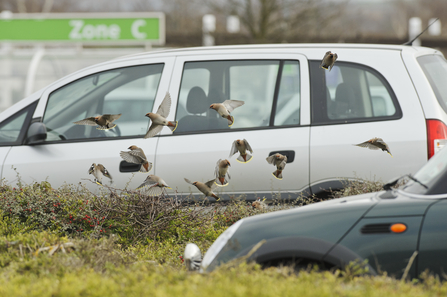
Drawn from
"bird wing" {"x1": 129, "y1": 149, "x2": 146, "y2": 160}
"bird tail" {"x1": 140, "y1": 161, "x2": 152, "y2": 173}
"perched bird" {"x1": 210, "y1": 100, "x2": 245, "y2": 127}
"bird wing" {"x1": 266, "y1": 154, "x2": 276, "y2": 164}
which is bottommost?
"bird tail" {"x1": 140, "y1": 161, "x2": 152, "y2": 173}

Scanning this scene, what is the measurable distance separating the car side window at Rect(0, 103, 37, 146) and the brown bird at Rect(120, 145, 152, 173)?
1.37 meters

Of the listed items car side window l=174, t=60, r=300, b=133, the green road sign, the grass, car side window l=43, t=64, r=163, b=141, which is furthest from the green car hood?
the green road sign

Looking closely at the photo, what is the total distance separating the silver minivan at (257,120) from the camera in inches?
161

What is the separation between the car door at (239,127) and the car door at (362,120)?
0.13 metres

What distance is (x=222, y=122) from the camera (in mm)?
4480

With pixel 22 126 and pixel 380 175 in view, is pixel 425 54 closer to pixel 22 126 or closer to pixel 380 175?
pixel 380 175

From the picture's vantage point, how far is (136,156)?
3.98 m

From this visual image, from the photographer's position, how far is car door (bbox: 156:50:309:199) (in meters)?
4.24

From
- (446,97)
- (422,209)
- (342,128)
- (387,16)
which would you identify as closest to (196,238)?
(342,128)

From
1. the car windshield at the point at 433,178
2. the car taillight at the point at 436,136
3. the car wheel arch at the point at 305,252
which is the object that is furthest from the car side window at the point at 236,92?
the car wheel arch at the point at 305,252

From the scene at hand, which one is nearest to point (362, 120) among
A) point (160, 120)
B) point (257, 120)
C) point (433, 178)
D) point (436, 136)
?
point (436, 136)

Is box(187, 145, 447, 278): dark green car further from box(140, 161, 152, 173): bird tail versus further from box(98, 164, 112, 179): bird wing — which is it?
box(98, 164, 112, 179): bird wing

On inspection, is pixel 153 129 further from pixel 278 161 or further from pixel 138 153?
pixel 278 161

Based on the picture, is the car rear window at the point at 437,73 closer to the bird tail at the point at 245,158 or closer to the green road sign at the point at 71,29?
the bird tail at the point at 245,158
